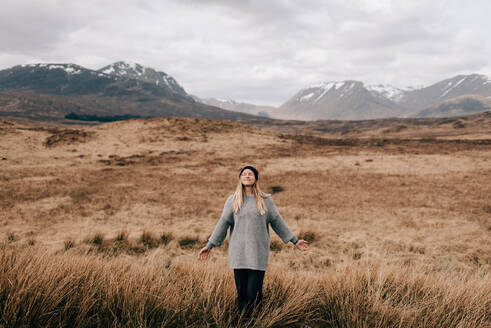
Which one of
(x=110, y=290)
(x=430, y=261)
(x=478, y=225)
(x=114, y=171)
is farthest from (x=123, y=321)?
(x=114, y=171)

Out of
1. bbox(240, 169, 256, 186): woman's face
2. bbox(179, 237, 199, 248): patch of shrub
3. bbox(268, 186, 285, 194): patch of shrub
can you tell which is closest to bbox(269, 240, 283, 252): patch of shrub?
A: bbox(179, 237, 199, 248): patch of shrub

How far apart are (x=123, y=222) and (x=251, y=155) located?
20.7 metres

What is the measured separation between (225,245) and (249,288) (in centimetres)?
466

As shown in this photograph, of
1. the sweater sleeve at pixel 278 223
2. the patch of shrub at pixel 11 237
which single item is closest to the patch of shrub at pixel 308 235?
the sweater sleeve at pixel 278 223

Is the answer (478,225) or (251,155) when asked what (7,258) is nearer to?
(478,225)

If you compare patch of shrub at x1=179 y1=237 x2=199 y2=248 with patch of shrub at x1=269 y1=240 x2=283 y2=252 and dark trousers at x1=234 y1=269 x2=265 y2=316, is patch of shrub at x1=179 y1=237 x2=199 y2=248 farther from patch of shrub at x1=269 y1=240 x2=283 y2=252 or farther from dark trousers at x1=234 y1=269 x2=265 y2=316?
dark trousers at x1=234 y1=269 x2=265 y2=316

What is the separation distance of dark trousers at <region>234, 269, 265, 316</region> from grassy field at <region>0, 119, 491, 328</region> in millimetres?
158

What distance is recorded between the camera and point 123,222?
933cm

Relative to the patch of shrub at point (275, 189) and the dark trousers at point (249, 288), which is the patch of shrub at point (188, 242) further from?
the patch of shrub at point (275, 189)

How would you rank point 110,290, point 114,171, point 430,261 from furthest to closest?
point 114,171 < point 430,261 < point 110,290

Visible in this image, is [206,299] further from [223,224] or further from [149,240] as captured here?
[149,240]

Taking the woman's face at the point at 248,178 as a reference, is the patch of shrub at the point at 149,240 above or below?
below

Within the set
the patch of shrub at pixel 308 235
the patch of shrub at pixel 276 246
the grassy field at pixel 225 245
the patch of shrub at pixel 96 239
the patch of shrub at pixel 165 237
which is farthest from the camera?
the patch of shrub at pixel 308 235

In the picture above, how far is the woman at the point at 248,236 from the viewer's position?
2799 mm
